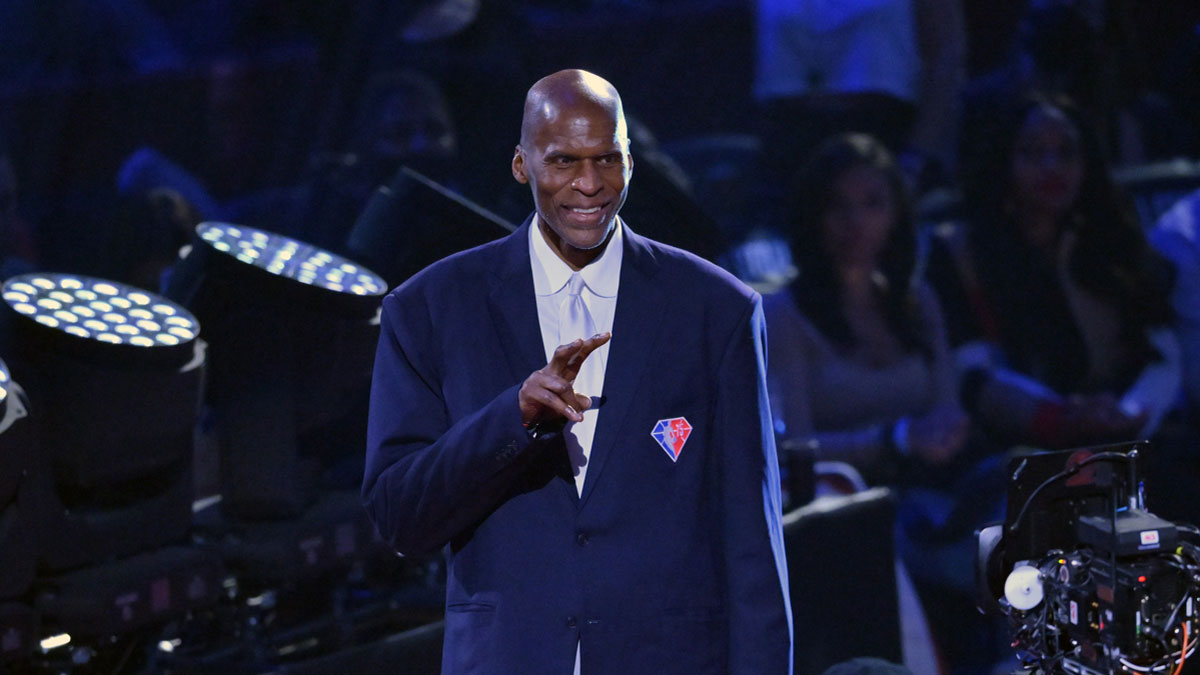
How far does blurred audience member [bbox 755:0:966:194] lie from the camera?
5141 millimetres

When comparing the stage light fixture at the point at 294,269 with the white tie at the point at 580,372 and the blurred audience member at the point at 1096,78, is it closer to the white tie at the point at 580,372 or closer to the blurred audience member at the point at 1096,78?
the white tie at the point at 580,372

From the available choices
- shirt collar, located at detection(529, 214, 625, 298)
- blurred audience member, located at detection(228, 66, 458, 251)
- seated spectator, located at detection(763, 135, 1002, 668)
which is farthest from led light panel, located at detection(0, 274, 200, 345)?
seated spectator, located at detection(763, 135, 1002, 668)

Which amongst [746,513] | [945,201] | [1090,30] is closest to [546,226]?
[746,513]

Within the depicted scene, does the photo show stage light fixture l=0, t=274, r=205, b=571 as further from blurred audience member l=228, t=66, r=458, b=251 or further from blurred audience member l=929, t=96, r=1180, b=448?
blurred audience member l=929, t=96, r=1180, b=448

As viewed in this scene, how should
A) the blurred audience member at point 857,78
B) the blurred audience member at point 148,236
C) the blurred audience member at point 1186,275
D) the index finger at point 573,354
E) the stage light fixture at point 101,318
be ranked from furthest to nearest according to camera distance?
the blurred audience member at point 1186,275 → the blurred audience member at point 857,78 → the blurred audience member at point 148,236 → the stage light fixture at point 101,318 → the index finger at point 573,354

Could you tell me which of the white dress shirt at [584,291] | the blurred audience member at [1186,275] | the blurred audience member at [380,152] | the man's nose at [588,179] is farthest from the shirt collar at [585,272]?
the blurred audience member at [1186,275]

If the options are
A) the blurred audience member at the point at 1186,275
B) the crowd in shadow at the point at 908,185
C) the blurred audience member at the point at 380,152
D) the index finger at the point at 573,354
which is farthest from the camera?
the blurred audience member at the point at 1186,275

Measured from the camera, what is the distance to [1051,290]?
17.1 ft

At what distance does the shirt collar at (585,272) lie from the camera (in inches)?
63.4

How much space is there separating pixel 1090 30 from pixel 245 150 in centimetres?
317

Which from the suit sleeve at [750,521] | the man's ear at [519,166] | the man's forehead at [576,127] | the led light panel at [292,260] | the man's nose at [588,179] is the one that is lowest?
the suit sleeve at [750,521]

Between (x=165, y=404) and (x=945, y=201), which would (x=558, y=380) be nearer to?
(x=165, y=404)

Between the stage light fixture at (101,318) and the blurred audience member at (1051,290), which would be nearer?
the stage light fixture at (101,318)

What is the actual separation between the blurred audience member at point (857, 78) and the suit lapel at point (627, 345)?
3.57m
